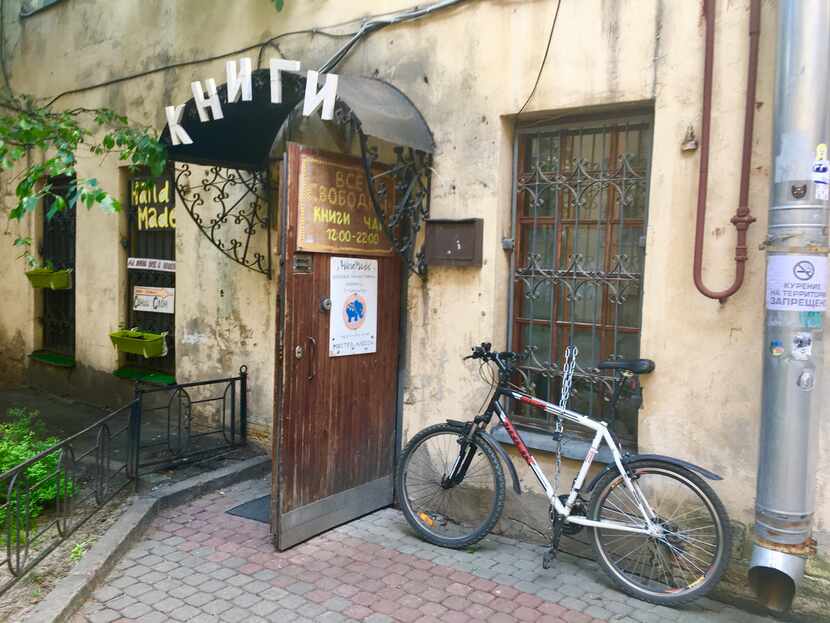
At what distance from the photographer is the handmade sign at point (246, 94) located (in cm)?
432

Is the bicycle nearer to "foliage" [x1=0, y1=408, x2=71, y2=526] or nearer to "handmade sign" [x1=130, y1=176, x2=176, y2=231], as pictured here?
"foliage" [x1=0, y1=408, x2=71, y2=526]

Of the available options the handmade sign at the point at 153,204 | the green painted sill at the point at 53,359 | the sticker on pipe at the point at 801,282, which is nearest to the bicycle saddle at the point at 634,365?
the sticker on pipe at the point at 801,282

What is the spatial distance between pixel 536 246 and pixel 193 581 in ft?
10.1

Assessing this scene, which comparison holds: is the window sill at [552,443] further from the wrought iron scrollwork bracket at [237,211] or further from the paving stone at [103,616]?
the wrought iron scrollwork bracket at [237,211]

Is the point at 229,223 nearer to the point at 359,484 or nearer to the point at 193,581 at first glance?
the point at 359,484

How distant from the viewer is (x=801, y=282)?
340 centimetres

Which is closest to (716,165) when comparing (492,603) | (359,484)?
(492,603)

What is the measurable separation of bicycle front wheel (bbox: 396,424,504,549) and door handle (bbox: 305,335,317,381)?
0.84 meters

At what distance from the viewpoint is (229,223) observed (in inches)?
261

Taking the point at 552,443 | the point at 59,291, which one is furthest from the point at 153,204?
the point at 552,443

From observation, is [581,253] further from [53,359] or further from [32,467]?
[53,359]

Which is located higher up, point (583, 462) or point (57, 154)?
point (57, 154)

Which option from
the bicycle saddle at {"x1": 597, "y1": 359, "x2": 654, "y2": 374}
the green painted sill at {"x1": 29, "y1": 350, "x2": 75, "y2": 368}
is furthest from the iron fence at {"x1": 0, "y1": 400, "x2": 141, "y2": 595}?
the bicycle saddle at {"x1": 597, "y1": 359, "x2": 654, "y2": 374}

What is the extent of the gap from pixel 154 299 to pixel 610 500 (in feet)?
17.5
